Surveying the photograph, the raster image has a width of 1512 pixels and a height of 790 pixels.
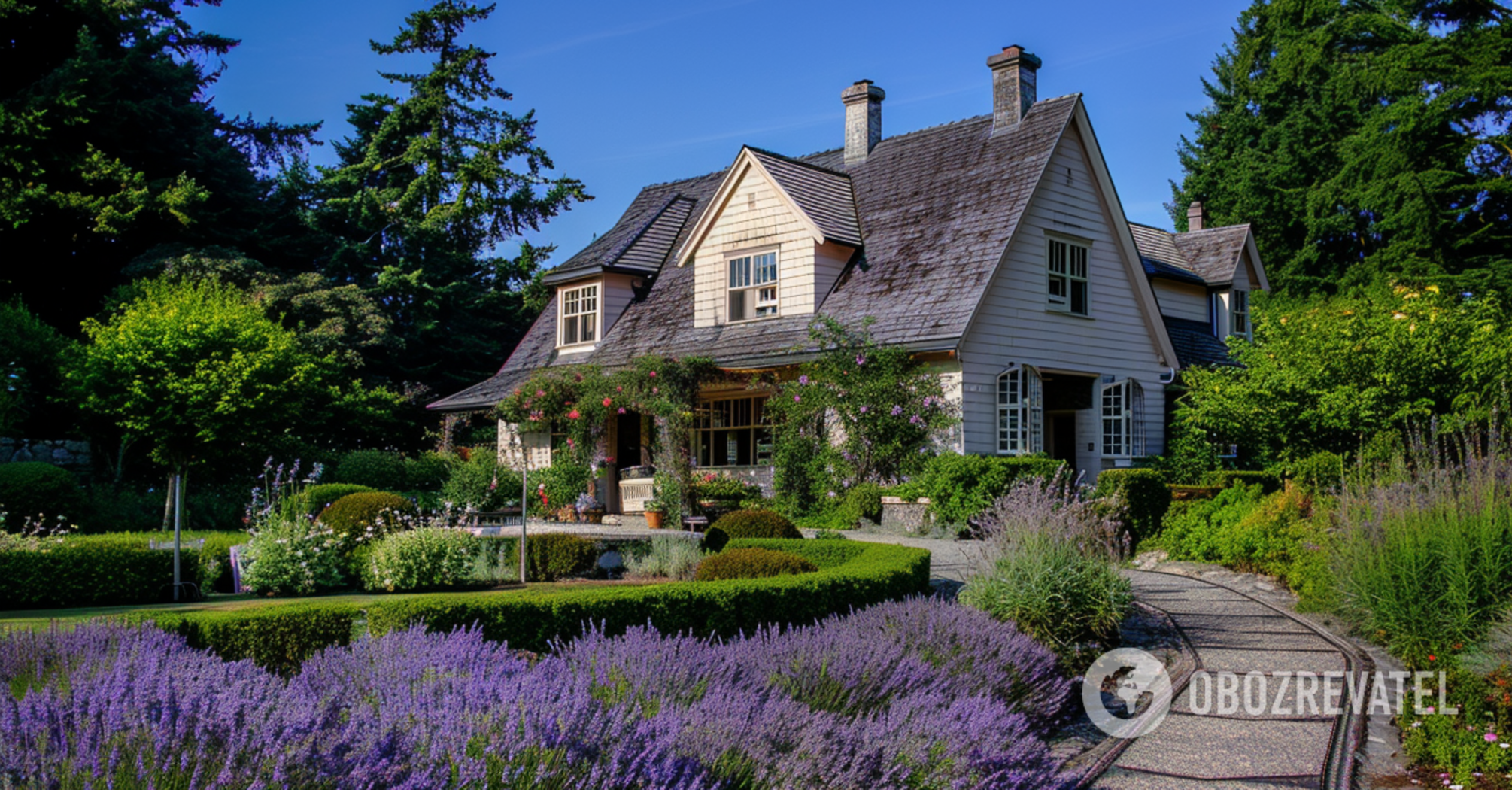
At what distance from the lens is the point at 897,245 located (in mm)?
18438

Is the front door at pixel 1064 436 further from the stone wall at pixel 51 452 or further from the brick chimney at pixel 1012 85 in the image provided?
the stone wall at pixel 51 452

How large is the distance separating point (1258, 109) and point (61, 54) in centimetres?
3798

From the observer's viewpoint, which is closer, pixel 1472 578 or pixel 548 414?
pixel 1472 578

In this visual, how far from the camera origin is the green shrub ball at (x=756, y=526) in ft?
37.3

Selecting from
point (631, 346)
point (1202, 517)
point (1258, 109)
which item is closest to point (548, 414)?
point (631, 346)

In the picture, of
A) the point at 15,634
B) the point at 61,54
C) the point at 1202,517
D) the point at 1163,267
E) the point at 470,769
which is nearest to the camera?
the point at 470,769

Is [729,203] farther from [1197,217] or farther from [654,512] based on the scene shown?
[1197,217]

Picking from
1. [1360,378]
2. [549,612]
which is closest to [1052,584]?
[549,612]

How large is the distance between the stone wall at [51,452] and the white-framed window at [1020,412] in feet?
54.4

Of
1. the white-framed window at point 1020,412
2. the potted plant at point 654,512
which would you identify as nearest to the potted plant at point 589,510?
the potted plant at point 654,512

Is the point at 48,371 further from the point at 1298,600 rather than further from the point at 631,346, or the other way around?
the point at 1298,600

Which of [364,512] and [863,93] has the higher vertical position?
[863,93]

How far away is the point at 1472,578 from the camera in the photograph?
6781 millimetres

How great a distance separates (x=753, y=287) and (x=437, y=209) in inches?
646
